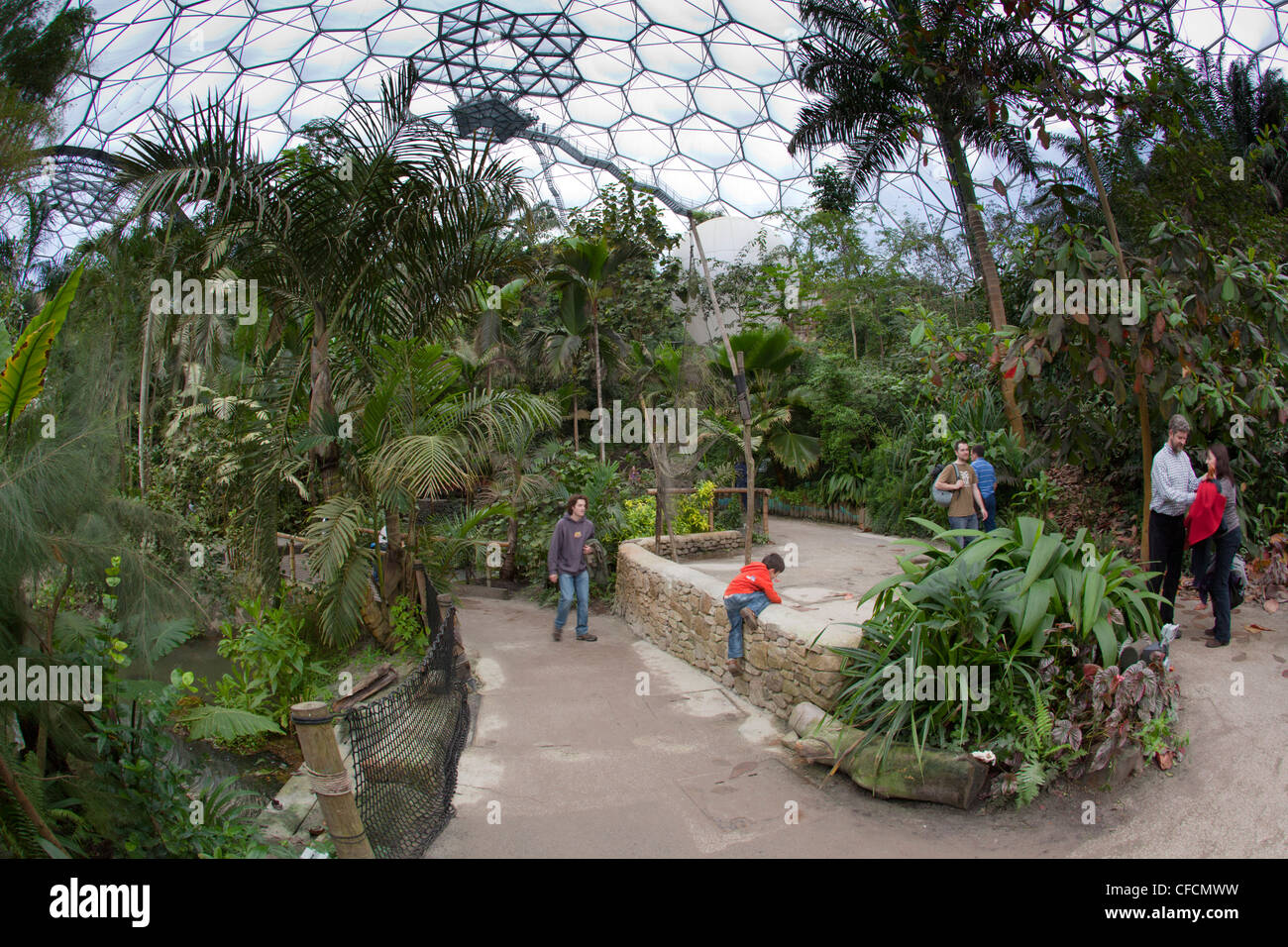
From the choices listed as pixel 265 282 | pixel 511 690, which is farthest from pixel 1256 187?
pixel 265 282

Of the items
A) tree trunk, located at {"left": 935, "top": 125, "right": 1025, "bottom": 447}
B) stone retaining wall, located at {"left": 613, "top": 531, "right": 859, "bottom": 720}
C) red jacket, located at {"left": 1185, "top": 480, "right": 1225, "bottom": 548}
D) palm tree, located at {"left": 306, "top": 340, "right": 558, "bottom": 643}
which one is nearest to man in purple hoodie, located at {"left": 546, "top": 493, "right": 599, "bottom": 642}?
stone retaining wall, located at {"left": 613, "top": 531, "right": 859, "bottom": 720}

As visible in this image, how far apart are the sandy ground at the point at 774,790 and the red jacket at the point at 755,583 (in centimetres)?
33

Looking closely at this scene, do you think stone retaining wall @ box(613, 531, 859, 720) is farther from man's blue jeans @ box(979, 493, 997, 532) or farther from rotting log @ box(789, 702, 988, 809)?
man's blue jeans @ box(979, 493, 997, 532)

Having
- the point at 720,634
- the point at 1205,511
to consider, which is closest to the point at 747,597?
the point at 720,634

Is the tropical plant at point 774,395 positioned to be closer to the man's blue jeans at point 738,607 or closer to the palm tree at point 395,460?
the palm tree at point 395,460

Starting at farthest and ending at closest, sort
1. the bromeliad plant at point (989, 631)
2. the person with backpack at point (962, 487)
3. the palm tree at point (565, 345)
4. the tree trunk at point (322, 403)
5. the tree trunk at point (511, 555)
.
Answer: the palm tree at point (565, 345), the tree trunk at point (511, 555), the person with backpack at point (962, 487), the tree trunk at point (322, 403), the bromeliad plant at point (989, 631)

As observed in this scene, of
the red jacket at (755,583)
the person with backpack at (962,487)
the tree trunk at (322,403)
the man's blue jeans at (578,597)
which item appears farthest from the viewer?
the man's blue jeans at (578,597)

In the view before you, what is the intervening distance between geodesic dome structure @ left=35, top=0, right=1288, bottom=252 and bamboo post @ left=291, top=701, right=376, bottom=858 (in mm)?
20756

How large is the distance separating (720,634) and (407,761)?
3373 mm

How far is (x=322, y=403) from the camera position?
703 cm

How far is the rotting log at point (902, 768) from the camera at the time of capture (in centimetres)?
437

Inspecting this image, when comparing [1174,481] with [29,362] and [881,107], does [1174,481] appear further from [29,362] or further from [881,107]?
[881,107]

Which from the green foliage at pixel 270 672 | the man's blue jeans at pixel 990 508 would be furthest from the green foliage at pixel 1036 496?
the green foliage at pixel 270 672

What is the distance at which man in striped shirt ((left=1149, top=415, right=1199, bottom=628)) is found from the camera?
5562 millimetres
